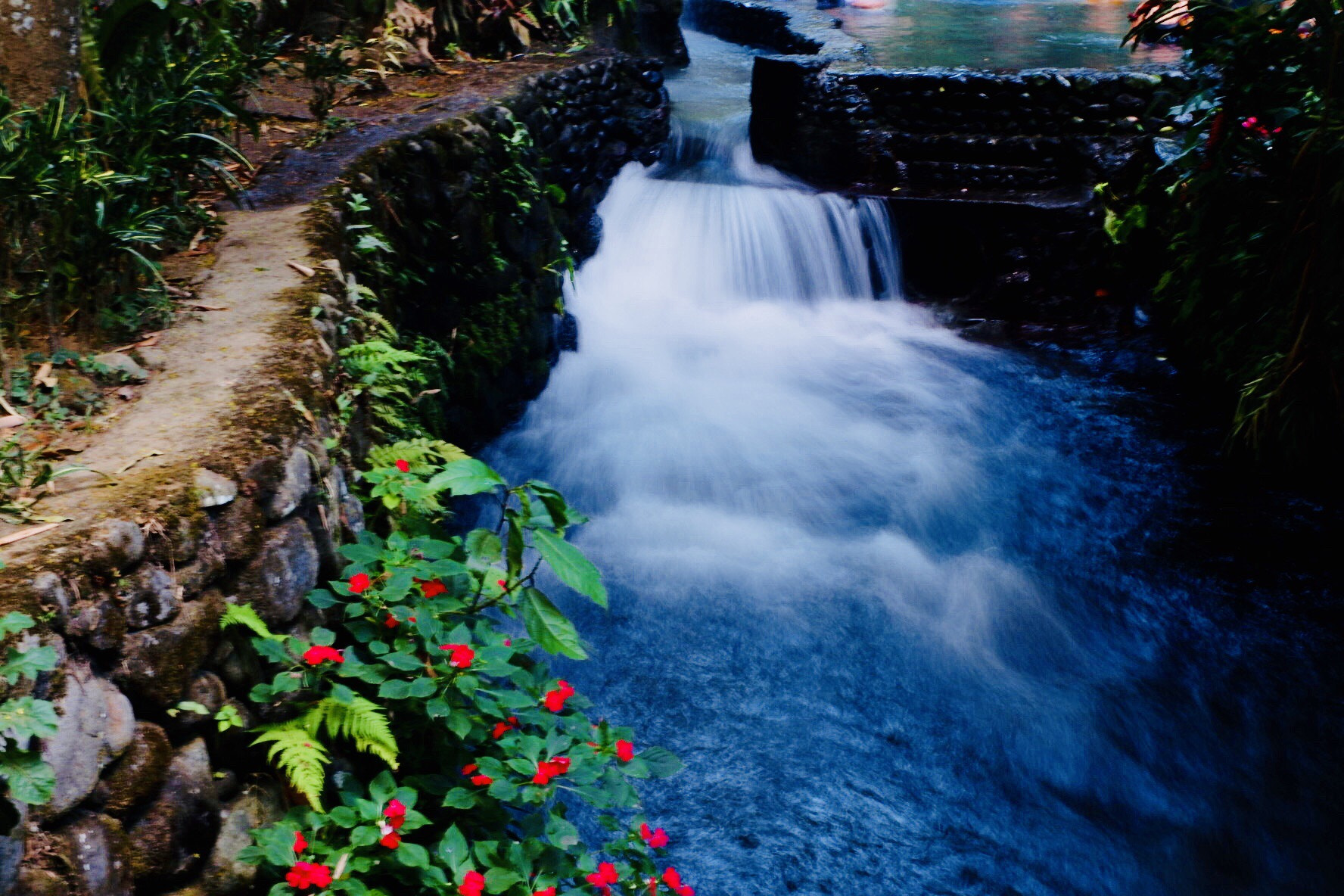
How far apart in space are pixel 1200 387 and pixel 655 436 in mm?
3765

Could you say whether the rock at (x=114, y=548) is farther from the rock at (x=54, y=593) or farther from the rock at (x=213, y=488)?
the rock at (x=213, y=488)

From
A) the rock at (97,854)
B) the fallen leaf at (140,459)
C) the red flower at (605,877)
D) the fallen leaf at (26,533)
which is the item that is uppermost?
the fallen leaf at (140,459)

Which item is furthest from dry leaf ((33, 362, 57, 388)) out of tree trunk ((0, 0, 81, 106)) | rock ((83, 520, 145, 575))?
tree trunk ((0, 0, 81, 106))

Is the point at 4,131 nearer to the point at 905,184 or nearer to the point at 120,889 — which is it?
the point at 120,889

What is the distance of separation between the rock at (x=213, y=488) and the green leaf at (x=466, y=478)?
45 cm

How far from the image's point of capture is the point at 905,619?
439 centimetres

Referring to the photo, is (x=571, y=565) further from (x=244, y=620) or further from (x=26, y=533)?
(x=26, y=533)

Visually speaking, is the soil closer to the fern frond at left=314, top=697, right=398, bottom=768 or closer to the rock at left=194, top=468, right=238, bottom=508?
the rock at left=194, top=468, right=238, bottom=508

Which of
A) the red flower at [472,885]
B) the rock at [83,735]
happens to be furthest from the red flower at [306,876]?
the rock at [83,735]

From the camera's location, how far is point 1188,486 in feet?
17.9

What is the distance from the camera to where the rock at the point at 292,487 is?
7.51 ft

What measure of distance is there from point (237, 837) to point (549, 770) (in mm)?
668

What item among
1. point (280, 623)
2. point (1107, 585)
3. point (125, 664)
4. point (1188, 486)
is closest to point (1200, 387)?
point (1188, 486)

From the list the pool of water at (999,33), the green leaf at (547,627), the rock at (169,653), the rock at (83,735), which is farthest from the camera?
the pool of water at (999,33)
